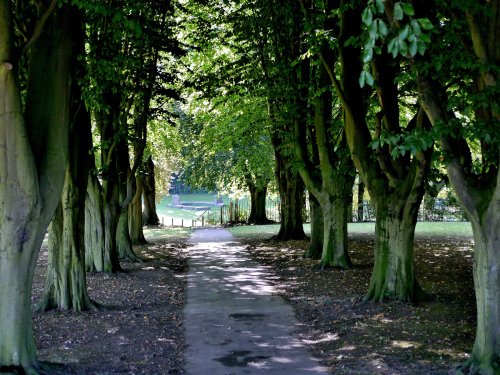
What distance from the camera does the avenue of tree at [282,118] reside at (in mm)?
6230

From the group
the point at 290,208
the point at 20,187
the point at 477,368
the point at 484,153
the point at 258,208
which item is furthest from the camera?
the point at 258,208

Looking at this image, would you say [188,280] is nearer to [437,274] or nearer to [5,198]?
[437,274]

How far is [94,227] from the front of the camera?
51.1ft

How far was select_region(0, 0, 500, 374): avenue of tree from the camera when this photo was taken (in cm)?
623

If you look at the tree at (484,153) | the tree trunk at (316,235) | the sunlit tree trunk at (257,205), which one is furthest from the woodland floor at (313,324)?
the sunlit tree trunk at (257,205)

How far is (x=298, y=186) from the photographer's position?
1007 inches

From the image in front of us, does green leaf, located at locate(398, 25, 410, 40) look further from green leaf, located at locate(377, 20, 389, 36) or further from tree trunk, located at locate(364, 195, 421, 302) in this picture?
tree trunk, located at locate(364, 195, 421, 302)

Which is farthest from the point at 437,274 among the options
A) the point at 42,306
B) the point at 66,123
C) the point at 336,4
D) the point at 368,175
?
the point at 66,123

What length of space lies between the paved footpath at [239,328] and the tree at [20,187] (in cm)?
221

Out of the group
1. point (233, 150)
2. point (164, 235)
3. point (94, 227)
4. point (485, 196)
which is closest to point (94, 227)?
point (94, 227)

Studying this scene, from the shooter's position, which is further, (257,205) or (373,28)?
(257,205)

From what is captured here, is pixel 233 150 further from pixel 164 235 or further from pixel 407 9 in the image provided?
pixel 407 9

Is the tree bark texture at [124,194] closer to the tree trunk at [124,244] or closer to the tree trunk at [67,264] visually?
the tree trunk at [124,244]

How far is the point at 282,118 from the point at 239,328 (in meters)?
10.5
